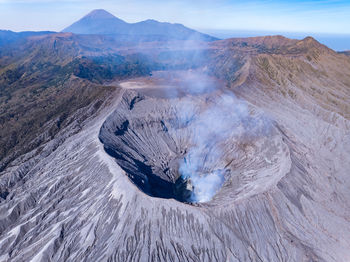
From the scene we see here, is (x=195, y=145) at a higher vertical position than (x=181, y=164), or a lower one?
higher

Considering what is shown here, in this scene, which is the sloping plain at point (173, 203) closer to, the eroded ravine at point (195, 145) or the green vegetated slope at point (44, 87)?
the eroded ravine at point (195, 145)

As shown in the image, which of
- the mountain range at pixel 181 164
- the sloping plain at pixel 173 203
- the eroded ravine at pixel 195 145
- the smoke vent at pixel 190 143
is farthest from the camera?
the smoke vent at pixel 190 143

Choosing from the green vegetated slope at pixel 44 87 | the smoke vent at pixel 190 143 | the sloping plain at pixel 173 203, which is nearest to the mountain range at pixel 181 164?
the sloping plain at pixel 173 203

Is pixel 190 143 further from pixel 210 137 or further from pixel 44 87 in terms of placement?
pixel 44 87

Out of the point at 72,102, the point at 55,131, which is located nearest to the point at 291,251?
the point at 55,131

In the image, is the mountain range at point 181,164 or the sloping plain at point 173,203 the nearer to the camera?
the sloping plain at point 173,203

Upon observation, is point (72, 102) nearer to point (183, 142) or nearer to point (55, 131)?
point (55, 131)

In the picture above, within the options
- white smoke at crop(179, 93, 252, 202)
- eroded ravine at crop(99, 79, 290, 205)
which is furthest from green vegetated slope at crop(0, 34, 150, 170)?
white smoke at crop(179, 93, 252, 202)

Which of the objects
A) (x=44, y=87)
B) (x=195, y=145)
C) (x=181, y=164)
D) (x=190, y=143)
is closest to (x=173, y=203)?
(x=181, y=164)
